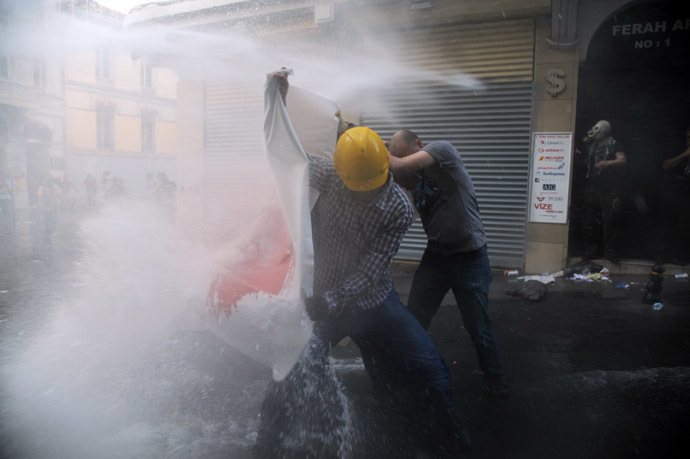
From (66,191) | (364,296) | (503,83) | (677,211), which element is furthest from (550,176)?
(66,191)

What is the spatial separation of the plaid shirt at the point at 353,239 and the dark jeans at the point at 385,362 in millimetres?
107

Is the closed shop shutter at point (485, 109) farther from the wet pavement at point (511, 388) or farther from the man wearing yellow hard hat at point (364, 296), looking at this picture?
the man wearing yellow hard hat at point (364, 296)

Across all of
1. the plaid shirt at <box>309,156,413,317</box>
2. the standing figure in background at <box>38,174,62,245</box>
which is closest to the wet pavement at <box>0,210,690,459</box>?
the plaid shirt at <box>309,156,413,317</box>

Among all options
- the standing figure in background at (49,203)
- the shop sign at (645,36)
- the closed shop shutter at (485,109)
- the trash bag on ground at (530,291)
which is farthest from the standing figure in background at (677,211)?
the standing figure in background at (49,203)

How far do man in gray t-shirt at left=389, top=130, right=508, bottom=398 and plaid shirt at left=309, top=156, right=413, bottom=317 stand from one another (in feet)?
2.10

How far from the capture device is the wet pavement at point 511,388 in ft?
8.45

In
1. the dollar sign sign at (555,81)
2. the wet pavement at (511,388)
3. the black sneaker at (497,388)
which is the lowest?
the wet pavement at (511,388)

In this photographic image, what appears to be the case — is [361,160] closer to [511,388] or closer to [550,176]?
[511,388]

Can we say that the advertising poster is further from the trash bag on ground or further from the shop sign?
the trash bag on ground

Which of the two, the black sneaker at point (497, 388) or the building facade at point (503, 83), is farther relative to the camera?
the building facade at point (503, 83)

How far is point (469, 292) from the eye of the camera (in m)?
3.02

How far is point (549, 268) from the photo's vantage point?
7.35m

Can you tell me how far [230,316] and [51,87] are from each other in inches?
308

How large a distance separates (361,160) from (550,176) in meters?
6.06
